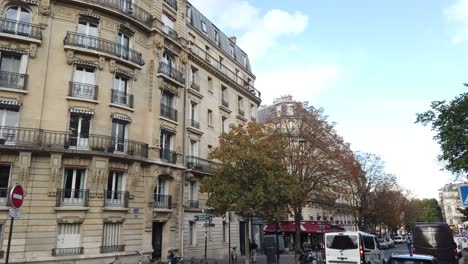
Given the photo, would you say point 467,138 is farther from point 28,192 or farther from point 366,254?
point 28,192

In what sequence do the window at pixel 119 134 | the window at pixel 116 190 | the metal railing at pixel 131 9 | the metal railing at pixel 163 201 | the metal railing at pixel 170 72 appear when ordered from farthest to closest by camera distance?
the metal railing at pixel 170 72 → the metal railing at pixel 163 201 → the metal railing at pixel 131 9 → the window at pixel 119 134 → the window at pixel 116 190

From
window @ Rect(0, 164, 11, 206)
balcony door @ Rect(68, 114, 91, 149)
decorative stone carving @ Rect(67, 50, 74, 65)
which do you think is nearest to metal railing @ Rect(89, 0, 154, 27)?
decorative stone carving @ Rect(67, 50, 74, 65)

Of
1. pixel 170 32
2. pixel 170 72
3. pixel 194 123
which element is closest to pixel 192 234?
pixel 194 123

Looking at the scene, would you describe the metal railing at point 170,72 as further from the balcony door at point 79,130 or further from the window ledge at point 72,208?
the window ledge at point 72,208

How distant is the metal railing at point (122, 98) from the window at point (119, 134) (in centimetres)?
112

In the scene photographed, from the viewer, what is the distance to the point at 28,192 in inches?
655

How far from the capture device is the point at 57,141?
58.2 ft

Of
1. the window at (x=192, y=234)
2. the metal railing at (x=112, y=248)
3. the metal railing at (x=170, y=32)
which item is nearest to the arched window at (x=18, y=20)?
the metal railing at (x=170, y=32)

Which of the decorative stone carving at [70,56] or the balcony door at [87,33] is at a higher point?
the balcony door at [87,33]

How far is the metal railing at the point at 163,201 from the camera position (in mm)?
21875

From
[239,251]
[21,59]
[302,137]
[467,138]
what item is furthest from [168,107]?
[467,138]

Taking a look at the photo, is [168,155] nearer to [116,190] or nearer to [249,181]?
[116,190]

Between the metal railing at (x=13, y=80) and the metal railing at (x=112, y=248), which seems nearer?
the metal railing at (x=13, y=80)

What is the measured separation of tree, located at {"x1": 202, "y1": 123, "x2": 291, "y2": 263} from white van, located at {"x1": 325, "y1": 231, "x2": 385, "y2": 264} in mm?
3926
